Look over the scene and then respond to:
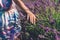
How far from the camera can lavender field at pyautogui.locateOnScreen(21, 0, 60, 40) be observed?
460 cm

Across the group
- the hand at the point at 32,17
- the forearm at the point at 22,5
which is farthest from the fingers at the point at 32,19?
the forearm at the point at 22,5

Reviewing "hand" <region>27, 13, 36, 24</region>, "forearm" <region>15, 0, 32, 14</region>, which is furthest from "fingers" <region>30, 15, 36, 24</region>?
"forearm" <region>15, 0, 32, 14</region>

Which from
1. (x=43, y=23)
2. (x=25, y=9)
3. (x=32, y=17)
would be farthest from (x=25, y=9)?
(x=43, y=23)

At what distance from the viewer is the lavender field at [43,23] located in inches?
181

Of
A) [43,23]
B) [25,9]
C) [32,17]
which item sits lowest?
[43,23]

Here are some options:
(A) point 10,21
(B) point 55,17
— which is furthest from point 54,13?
(A) point 10,21

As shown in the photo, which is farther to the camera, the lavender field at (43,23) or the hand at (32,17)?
the lavender field at (43,23)

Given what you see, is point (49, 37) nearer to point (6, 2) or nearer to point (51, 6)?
point (51, 6)

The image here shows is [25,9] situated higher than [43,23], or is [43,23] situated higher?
[25,9]

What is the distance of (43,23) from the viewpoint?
461cm

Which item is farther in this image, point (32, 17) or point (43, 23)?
point (43, 23)

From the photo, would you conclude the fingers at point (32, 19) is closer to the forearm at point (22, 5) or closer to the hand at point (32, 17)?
the hand at point (32, 17)

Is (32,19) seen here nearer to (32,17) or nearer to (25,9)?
(32,17)

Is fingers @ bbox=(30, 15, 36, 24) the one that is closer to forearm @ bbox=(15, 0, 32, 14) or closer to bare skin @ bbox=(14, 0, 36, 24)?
bare skin @ bbox=(14, 0, 36, 24)
